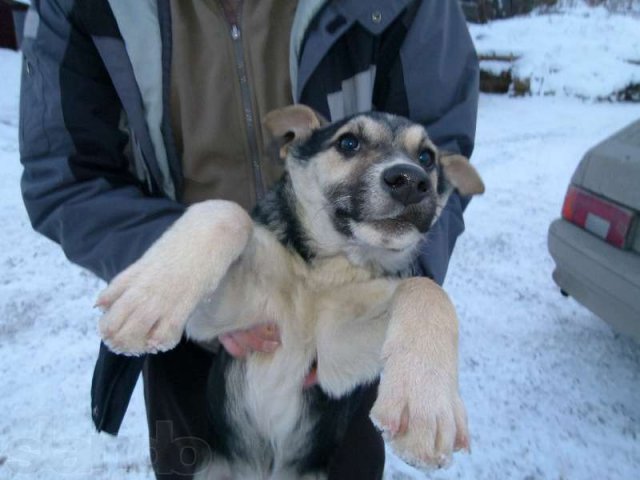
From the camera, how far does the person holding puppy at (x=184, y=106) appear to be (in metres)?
2.09

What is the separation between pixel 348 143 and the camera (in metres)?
2.39

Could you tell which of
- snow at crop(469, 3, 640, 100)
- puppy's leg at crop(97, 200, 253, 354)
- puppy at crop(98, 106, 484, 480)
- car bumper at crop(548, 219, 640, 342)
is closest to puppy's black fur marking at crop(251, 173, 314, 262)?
puppy at crop(98, 106, 484, 480)

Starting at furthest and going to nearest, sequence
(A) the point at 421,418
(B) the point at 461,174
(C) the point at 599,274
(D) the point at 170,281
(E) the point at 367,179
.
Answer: (C) the point at 599,274, (B) the point at 461,174, (E) the point at 367,179, (D) the point at 170,281, (A) the point at 421,418

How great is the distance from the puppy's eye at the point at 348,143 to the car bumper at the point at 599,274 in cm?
195

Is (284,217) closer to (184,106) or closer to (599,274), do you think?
(184,106)

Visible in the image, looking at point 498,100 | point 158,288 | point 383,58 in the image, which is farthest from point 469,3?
point 158,288

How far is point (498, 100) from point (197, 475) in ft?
Result: 36.3

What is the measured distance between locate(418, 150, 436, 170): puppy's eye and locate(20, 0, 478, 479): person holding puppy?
11cm

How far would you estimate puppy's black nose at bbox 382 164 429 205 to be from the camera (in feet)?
6.73

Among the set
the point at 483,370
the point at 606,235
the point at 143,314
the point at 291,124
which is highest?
the point at 291,124

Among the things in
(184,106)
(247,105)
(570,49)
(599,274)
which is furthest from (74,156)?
(570,49)

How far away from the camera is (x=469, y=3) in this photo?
17.7 m

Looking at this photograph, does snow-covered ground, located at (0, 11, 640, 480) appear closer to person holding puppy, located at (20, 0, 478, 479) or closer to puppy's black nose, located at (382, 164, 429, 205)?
person holding puppy, located at (20, 0, 478, 479)

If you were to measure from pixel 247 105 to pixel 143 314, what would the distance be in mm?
1079
